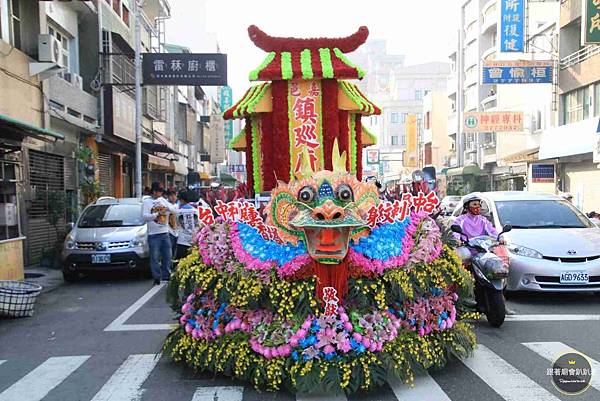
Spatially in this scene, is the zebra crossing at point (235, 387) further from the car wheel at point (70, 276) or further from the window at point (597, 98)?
the window at point (597, 98)

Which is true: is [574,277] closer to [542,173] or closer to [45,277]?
[45,277]

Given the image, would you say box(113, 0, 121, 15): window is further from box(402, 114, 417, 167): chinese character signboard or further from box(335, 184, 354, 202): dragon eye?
box(402, 114, 417, 167): chinese character signboard

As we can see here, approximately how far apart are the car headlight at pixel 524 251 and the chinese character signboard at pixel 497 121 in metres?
20.5

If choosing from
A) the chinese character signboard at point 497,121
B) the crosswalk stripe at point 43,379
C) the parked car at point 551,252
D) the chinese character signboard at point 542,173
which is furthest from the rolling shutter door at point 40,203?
the chinese character signboard at point 497,121

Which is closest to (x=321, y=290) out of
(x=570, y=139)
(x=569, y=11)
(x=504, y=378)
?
(x=504, y=378)

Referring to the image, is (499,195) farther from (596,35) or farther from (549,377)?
(596,35)

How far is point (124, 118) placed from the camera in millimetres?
18312

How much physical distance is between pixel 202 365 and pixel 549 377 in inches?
113

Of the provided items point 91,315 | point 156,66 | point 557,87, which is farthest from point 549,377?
point 557,87

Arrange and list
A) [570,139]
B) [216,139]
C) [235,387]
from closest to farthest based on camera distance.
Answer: [235,387] → [570,139] → [216,139]

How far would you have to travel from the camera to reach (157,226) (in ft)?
30.5

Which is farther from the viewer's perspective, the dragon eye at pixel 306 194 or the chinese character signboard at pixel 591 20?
the chinese character signboard at pixel 591 20

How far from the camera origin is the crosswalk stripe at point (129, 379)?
417 cm

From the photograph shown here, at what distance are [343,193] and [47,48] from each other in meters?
10.3
